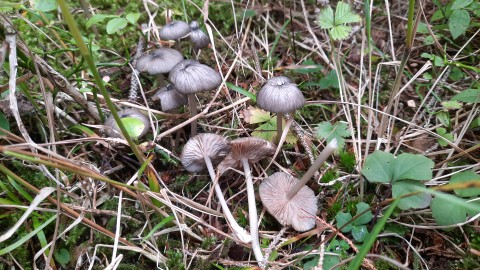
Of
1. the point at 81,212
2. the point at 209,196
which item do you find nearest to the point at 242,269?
the point at 209,196

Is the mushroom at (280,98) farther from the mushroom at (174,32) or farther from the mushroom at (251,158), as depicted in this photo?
the mushroom at (174,32)

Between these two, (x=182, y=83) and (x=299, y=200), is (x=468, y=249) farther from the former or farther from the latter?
(x=182, y=83)

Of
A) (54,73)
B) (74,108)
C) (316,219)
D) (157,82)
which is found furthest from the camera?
(157,82)

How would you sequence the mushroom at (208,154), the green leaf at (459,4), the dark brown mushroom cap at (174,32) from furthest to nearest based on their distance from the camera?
1. the dark brown mushroom cap at (174,32)
2. the green leaf at (459,4)
3. the mushroom at (208,154)

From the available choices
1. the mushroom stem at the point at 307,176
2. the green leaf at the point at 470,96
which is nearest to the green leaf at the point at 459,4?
the green leaf at the point at 470,96

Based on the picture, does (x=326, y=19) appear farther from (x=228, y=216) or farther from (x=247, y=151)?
(x=228, y=216)

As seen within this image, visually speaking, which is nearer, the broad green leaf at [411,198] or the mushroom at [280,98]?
the broad green leaf at [411,198]
